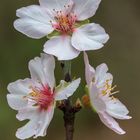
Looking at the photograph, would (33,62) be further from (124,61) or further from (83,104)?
(124,61)

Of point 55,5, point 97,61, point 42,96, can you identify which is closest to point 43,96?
point 42,96

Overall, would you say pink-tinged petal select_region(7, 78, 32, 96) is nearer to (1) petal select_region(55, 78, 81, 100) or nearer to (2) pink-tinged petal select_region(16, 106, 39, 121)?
(2) pink-tinged petal select_region(16, 106, 39, 121)

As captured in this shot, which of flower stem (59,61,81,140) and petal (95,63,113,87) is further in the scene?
petal (95,63,113,87)

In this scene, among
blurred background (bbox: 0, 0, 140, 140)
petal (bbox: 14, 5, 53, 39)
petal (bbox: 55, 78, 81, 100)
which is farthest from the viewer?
blurred background (bbox: 0, 0, 140, 140)

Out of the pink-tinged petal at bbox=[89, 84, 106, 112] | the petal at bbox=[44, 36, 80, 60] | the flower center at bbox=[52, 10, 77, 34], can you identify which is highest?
the flower center at bbox=[52, 10, 77, 34]

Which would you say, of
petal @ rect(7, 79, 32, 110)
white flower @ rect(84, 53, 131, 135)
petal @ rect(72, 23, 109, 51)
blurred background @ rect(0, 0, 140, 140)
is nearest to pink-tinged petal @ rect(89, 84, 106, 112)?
white flower @ rect(84, 53, 131, 135)

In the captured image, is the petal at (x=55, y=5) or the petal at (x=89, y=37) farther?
the petal at (x=55, y=5)

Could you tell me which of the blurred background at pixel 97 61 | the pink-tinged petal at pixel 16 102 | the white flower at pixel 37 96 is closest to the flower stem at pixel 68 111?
the white flower at pixel 37 96

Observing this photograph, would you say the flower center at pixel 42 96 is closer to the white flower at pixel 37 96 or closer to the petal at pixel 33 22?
the white flower at pixel 37 96
